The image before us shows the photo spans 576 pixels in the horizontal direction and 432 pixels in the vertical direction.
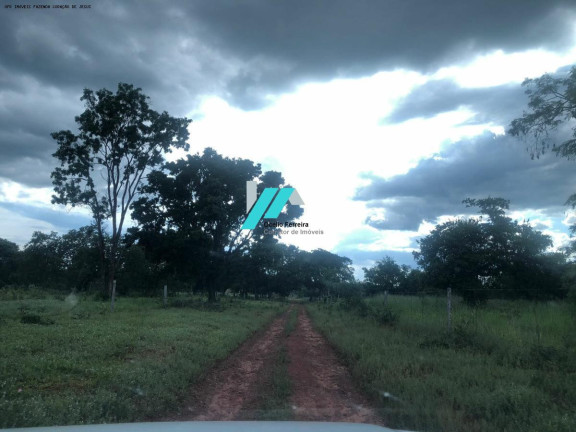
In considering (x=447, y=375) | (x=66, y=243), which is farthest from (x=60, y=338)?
(x=66, y=243)

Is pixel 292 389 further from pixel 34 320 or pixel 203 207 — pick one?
pixel 203 207

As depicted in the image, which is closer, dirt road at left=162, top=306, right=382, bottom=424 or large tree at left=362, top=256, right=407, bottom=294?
dirt road at left=162, top=306, right=382, bottom=424

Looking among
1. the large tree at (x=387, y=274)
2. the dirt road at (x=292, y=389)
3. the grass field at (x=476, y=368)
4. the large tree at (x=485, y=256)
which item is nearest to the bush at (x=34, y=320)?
the dirt road at (x=292, y=389)

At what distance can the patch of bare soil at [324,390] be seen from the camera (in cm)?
610

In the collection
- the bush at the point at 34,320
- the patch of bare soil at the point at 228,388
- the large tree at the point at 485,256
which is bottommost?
the patch of bare soil at the point at 228,388

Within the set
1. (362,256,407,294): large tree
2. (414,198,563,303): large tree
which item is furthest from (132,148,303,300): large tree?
(362,256,407,294): large tree

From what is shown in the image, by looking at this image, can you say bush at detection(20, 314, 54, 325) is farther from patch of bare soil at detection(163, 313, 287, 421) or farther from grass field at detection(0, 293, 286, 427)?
patch of bare soil at detection(163, 313, 287, 421)

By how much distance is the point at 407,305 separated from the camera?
63.3 feet

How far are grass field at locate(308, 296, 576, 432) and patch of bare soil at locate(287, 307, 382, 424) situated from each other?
278mm

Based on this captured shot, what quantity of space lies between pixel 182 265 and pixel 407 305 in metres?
20.1

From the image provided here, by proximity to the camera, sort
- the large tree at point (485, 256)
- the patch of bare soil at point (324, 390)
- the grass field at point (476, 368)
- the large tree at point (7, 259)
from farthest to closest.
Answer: the large tree at point (7, 259), the large tree at point (485, 256), the patch of bare soil at point (324, 390), the grass field at point (476, 368)

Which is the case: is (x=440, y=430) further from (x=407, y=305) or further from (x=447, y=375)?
(x=407, y=305)

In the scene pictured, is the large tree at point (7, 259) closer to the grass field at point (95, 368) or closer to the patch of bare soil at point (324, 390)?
the grass field at point (95, 368)

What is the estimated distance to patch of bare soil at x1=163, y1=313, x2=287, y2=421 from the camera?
6179 millimetres
